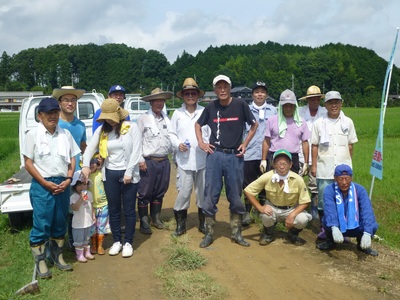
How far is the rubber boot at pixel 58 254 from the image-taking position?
4336mm

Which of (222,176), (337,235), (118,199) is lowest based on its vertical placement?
(337,235)

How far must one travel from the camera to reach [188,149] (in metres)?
5.21

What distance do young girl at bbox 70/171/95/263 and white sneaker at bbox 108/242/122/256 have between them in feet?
0.78

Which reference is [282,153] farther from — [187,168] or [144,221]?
[144,221]

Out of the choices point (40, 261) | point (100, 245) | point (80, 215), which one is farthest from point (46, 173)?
point (100, 245)

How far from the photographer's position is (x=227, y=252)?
4816 mm

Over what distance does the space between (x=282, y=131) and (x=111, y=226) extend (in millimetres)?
2426

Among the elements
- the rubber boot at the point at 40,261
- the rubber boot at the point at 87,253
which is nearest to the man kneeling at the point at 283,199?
the rubber boot at the point at 87,253

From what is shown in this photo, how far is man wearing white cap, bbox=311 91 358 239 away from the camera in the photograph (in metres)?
5.24

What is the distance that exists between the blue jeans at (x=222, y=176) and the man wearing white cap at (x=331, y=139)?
112 centimetres

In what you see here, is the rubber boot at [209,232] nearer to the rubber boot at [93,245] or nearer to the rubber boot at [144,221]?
the rubber boot at [144,221]

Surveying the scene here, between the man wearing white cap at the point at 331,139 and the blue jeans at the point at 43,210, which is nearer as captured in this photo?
the blue jeans at the point at 43,210

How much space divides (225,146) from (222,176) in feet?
1.25

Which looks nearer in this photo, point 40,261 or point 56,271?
point 40,261
